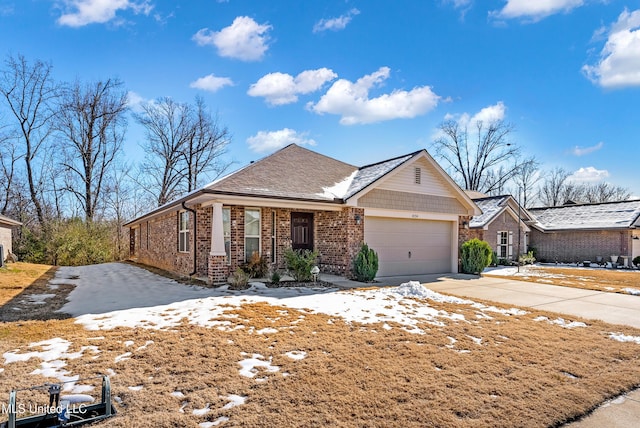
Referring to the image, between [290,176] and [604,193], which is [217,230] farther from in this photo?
[604,193]

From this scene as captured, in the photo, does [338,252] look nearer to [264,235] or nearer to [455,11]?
[264,235]

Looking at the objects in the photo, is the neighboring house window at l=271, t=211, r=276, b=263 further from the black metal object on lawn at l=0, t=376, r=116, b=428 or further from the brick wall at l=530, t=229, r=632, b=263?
the brick wall at l=530, t=229, r=632, b=263

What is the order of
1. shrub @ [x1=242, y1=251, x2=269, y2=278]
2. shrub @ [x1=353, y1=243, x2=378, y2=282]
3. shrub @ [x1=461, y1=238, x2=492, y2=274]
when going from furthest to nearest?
shrub @ [x1=461, y1=238, x2=492, y2=274], shrub @ [x1=353, y1=243, x2=378, y2=282], shrub @ [x1=242, y1=251, x2=269, y2=278]

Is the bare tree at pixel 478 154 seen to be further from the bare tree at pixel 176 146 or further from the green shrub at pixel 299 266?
the green shrub at pixel 299 266

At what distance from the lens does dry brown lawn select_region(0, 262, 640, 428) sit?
3.11 metres

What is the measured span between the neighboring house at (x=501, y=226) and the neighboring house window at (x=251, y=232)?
13.7 metres

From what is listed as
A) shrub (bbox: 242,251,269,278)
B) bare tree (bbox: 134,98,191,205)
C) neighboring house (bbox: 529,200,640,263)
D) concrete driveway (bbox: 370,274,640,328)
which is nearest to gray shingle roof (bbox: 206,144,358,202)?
shrub (bbox: 242,251,269,278)

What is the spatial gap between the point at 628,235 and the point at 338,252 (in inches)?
720

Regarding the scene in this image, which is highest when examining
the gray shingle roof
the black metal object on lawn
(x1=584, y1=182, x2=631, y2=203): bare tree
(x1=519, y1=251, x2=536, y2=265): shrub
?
(x1=584, y1=182, x2=631, y2=203): bare tree

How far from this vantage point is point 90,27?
13.8 metres

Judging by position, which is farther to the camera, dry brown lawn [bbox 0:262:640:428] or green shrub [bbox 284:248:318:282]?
green shrub [bbox 284:248:318:282]

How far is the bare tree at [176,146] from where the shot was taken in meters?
28.9

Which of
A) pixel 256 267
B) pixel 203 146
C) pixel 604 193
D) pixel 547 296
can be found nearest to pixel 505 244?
pixel 547 296

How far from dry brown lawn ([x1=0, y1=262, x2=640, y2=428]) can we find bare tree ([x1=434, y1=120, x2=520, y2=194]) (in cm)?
3434
